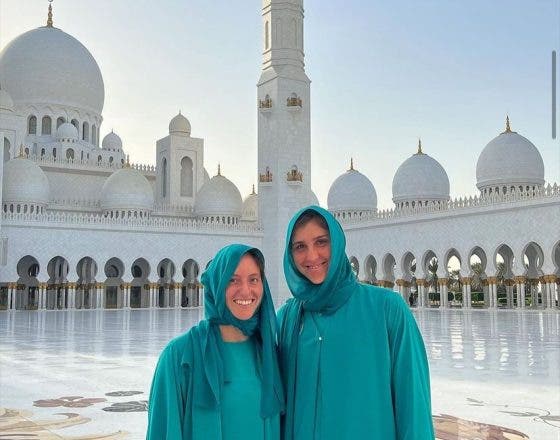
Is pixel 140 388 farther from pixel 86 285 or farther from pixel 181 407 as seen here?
pixel 86 285

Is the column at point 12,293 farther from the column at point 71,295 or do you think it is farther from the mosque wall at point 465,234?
the mosque wall at point 465,234

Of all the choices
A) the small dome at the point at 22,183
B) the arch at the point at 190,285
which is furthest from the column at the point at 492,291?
the small dome at the point at 22,183

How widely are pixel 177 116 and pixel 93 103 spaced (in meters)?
3.28

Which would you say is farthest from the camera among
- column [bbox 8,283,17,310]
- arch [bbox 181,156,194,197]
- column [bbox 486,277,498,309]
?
arch [bbox 181,156,194,197]

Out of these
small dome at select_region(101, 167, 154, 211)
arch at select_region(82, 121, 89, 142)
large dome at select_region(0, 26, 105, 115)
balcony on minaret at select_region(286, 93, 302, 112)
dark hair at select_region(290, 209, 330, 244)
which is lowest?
dark hair at select_region(290, 209, 330, 244)

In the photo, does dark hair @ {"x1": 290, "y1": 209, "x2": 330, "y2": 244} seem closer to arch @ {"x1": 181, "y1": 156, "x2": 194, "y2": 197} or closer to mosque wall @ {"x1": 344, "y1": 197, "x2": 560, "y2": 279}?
mosque wall @ {"x1": 344, "y1": 197, "x2": 560, "y2": 279}

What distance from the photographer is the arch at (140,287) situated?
2358cm

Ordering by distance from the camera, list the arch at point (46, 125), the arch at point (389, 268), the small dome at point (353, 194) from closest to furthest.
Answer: the arch at point (389, 268) < the arch at point (46, 125) < the small dome at point (353, 194)

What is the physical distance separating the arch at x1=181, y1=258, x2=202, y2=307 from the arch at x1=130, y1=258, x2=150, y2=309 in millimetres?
1337

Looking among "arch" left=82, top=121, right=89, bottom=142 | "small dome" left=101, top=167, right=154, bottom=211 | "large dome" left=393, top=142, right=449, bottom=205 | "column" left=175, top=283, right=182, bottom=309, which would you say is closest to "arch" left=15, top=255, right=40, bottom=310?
"small dome" left=101, top=167, right=154, bottom=211

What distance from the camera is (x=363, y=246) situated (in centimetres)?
2377

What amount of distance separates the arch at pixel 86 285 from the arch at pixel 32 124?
5895 mm

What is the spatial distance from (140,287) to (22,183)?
543cm

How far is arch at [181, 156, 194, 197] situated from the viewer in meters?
27.1
